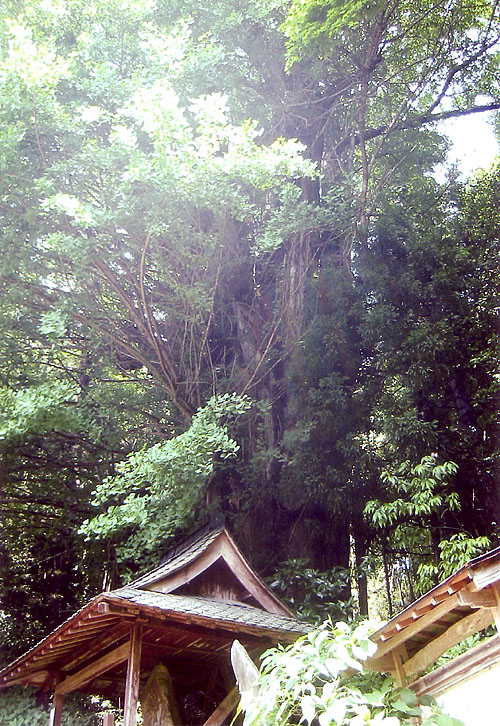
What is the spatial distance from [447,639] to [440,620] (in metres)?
0.13

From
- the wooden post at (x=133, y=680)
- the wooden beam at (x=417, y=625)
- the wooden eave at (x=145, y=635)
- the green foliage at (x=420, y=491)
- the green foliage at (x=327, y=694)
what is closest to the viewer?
the green foliage at (x=327, y=694)

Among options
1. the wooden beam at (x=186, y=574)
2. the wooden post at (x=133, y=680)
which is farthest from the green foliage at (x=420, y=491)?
the wooden post at (x=133, y=680)

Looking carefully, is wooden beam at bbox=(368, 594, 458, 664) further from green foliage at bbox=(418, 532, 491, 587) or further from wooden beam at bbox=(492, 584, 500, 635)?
green foliage at bbox=(418, 532, 491, 587)

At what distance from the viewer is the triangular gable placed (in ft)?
16.8

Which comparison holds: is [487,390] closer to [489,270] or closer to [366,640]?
[489,270]

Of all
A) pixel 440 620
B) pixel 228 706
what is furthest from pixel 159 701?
pixel 440 620

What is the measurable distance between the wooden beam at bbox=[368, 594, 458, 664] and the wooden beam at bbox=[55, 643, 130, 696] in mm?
1926

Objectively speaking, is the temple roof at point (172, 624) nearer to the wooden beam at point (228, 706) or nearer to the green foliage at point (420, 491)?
the wooden beam at point (228, 706)

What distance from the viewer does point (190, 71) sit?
29.0 ft

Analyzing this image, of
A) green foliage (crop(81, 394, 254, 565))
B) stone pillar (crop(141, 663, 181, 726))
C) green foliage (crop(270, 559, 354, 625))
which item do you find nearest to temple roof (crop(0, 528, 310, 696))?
stone pillar (crop(141, 663, 181, 726))

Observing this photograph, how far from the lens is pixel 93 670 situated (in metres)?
5.03

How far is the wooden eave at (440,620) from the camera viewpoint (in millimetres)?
3068

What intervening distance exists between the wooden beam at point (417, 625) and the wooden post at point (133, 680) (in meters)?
1.64

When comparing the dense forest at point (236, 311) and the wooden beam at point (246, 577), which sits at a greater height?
the dense forest at point (236, 311)
